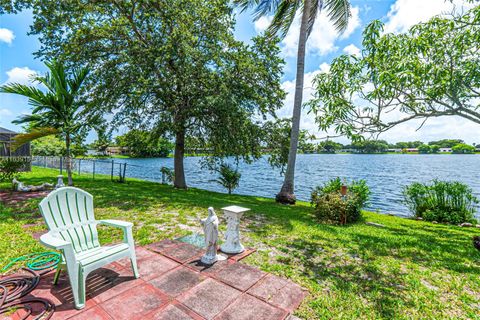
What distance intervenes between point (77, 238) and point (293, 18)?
10394 mm

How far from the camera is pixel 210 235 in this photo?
3203mm

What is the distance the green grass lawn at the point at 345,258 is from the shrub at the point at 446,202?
10.2 feet

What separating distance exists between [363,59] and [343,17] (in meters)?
5.98

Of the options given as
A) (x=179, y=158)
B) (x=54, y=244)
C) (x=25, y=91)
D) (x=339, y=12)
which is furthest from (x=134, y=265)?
(x=339, y=12)

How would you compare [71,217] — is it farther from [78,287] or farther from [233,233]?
[233,233]

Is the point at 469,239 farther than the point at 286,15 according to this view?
No

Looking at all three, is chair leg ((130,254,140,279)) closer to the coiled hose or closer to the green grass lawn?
the coiled hose

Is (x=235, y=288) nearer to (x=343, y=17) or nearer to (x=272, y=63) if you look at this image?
(x=272, y=63)

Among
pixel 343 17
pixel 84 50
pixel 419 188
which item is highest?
pixel 343 17

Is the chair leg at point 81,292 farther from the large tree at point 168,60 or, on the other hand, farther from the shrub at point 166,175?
the shrub at point 166,175

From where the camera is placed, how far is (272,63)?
32.4 feet

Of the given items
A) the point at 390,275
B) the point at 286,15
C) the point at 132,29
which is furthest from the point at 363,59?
the point at 132,29

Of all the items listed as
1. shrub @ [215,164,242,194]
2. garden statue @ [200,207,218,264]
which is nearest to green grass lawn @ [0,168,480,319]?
garden statue @ [200,207,218,264]

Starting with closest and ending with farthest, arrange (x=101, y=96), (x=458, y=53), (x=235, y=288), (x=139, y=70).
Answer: (x=235, y=288) → (x=458, y=53) → (x=139, y=70) → (x=101, y=96)
